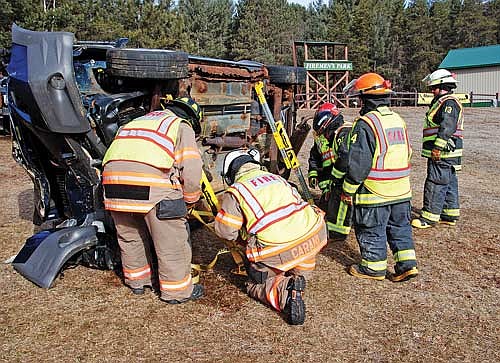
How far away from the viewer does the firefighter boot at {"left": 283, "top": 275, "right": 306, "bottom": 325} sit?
3412 millimetres

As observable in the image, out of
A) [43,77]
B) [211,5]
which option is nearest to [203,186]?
[43,77]

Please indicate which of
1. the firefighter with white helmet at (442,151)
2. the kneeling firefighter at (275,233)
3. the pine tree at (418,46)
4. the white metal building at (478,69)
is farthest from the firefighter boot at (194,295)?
the pine tree at (418,46)

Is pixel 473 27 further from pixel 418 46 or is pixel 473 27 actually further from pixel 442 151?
pixel 442 151

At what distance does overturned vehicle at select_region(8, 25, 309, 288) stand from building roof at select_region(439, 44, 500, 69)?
40.2 meters

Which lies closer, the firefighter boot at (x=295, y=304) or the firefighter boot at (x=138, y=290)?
the firefighter boot at (x=295, y=304)

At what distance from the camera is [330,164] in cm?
529

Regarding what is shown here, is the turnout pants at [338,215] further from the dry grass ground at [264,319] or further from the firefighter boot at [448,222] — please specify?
the firefighter boot at [448,222]

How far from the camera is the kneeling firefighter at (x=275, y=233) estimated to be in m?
3.46

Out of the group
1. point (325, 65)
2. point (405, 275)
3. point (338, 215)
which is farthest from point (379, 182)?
point (325, 65)

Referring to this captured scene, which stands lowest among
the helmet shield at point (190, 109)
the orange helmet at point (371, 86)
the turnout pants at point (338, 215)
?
the turnout pants at point (338, 215)

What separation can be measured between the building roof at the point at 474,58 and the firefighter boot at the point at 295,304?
40913 millimetres

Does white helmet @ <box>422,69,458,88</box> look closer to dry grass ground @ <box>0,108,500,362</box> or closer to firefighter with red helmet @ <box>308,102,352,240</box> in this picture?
firefighter with red helmet @ <box>308,102,352,240</box>

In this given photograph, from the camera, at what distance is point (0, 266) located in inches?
179

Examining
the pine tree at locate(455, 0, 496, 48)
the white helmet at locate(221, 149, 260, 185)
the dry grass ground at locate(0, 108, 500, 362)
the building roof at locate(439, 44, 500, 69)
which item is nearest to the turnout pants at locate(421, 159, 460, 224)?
the dry grass ground at locate(0, 108, 500, 362)
